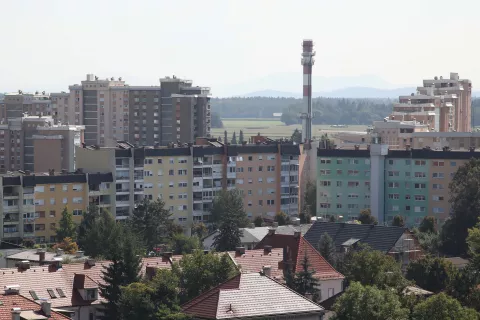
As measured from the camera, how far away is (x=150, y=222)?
242 ft

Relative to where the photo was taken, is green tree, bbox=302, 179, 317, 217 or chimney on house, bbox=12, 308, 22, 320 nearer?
chimney on house, bbox=12, 308, 22, 320

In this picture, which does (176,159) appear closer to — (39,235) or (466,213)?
(39,235)

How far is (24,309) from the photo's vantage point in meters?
38.2

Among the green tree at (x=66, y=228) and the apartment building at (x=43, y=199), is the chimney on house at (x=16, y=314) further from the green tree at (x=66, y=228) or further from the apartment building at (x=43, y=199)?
the apartment building at (x=43, y=199)

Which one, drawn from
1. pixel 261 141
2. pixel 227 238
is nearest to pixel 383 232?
pixel 227 238

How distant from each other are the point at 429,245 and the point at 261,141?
27.2 meters

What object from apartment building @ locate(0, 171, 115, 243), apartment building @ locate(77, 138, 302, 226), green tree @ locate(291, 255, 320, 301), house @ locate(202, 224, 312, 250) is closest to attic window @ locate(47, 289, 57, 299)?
green tree @ locate(291, 255, 320, 301)

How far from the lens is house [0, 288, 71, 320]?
Answer: 1452 inches

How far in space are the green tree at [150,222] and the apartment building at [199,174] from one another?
544 cm

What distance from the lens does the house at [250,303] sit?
3897 centimetres

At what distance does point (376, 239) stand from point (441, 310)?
65.5 feet

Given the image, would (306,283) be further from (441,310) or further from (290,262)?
(441,310)

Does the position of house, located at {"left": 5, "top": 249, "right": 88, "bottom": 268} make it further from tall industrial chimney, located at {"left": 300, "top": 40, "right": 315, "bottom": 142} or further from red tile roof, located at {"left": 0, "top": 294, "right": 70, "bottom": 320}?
tall industrial chimney, located at {"left": 300, "top": 40, "right": 315, "bottom": 142}

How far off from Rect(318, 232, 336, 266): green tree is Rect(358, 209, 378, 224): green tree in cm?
1728
